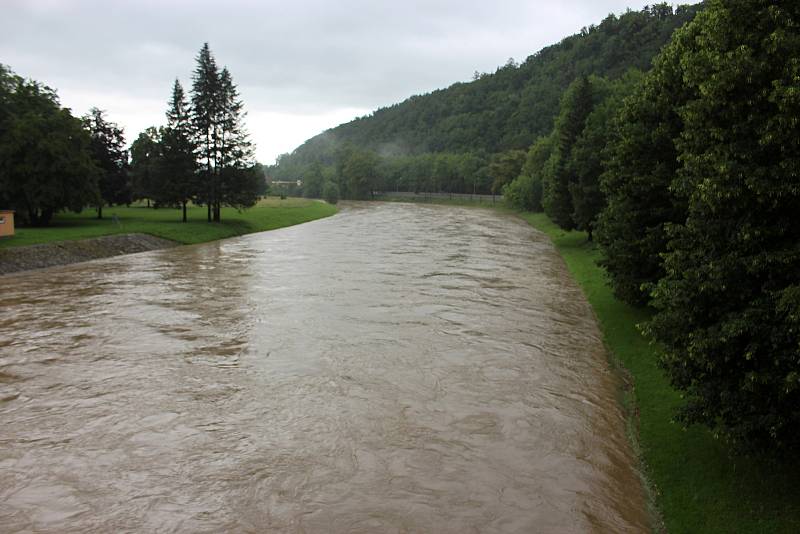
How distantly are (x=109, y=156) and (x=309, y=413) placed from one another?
55292 mm

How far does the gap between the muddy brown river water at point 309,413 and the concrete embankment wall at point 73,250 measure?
17.8ft

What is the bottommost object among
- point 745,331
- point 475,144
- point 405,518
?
point 405,518

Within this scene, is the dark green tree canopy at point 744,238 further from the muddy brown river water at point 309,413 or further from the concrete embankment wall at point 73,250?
the concrete embankment wall at point 73,250

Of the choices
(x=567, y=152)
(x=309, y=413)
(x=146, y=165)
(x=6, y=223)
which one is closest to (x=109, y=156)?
(x=146, y=165)

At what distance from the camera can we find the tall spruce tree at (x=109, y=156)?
58531 mm

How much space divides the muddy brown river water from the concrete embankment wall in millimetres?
5419

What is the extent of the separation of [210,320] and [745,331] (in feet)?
59.5

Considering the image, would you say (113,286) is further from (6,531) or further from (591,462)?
(591,462)

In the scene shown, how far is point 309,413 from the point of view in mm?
13500

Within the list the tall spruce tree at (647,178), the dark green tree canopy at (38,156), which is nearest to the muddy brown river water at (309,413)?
the tall spruce tree at (647,178)

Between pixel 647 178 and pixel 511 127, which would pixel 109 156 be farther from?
pixel 511 127

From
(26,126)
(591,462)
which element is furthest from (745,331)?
(26,126)

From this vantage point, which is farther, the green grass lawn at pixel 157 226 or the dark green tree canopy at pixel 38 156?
the dark green tree canopy at pixel 38 156

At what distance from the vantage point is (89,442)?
11.9 m
